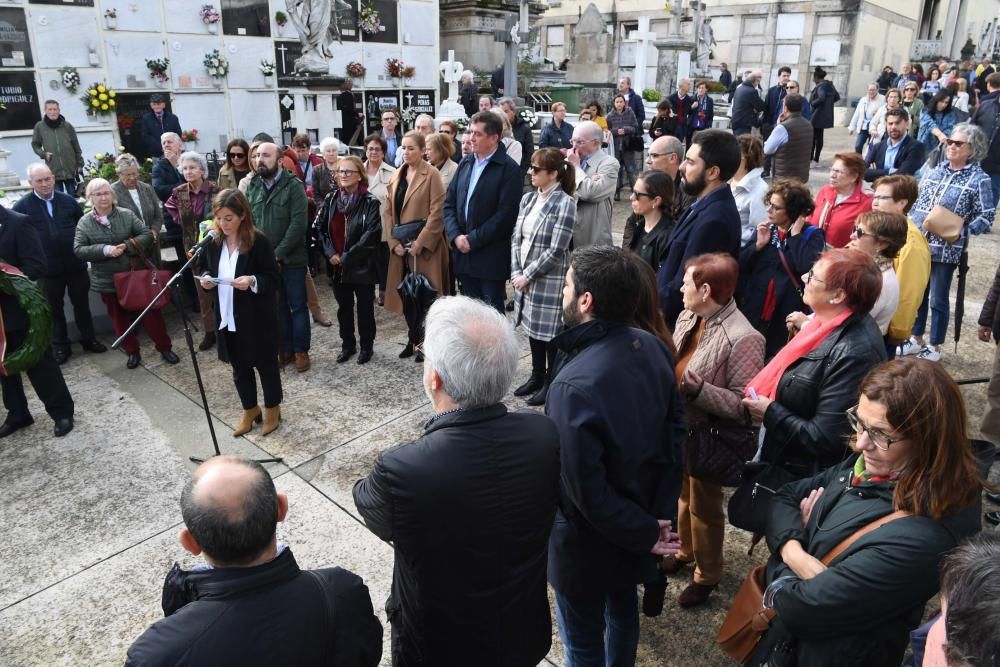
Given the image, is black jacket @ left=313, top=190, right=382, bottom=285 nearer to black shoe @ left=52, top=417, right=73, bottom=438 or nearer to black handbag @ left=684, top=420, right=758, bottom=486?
black shoe @ left=52, top=417, right=73, bottom=438

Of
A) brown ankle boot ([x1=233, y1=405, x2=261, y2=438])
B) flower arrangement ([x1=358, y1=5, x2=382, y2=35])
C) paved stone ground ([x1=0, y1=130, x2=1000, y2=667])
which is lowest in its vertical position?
paved stone ground ([x1=0, y1=130, x2=1000, y2=667])

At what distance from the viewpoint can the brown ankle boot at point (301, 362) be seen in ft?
18.0

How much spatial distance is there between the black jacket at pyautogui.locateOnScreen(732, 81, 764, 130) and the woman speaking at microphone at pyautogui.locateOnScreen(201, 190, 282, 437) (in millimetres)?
10731

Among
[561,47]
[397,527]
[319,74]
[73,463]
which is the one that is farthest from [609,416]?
[561,47]

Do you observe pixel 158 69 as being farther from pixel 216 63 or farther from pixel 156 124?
pixel 156 124

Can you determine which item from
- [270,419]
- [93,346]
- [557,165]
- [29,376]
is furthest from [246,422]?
[557,165]

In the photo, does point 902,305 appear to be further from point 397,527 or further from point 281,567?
point 281,567

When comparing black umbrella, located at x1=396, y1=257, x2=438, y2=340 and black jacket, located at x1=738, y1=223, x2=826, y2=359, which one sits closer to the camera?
black jacket, located at x1=738, y1=223, x2=826, y2=359

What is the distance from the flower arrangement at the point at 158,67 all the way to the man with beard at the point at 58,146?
2765mm

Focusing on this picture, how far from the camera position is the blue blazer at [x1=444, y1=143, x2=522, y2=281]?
512cm

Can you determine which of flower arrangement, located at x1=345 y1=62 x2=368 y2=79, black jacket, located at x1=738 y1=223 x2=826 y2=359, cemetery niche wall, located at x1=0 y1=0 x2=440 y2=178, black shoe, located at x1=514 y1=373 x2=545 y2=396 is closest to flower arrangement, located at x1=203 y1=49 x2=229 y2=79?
cemetery niche wall, located at x1=0 y1=0 x2=440 y2=178

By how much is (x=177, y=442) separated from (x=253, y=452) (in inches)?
22.6

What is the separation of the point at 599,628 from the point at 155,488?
9.48ft

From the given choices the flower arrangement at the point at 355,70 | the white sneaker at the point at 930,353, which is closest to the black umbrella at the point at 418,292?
the white sneaker at the point at 930,353
